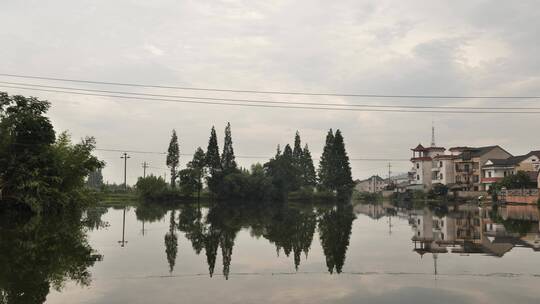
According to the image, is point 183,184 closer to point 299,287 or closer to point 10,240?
point 10,240

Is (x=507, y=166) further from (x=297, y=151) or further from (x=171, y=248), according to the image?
(x=171, y=248)

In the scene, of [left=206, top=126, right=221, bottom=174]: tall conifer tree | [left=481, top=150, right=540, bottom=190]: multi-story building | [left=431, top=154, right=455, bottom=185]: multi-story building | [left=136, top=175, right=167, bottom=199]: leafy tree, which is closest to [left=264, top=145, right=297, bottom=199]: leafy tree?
[left=206, top=126, right=221, bottom=174]: tall conifer tree

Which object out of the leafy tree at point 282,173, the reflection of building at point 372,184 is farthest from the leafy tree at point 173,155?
the reflection of building at point 372,184

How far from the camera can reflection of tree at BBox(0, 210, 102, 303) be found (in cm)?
1005

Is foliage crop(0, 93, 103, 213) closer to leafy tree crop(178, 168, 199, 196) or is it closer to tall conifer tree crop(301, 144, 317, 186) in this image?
leafy tree crop(178, 168, 199, 196)

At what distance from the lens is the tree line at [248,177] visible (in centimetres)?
8400

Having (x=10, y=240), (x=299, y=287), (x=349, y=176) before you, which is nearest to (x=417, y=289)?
(x=299, y=287)

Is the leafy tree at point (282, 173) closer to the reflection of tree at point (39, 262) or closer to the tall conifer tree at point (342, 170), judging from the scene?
the tall conifer tree at point (342, 170)

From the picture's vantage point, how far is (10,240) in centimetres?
1923

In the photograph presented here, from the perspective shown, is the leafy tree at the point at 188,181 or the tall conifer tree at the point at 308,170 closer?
the leafy tree at the point at 188,181

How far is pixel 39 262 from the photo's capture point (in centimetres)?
1378

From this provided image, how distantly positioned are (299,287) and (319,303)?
159cm

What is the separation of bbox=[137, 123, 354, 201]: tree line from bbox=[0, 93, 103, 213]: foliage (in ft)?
142

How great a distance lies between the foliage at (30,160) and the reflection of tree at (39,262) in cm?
1396
